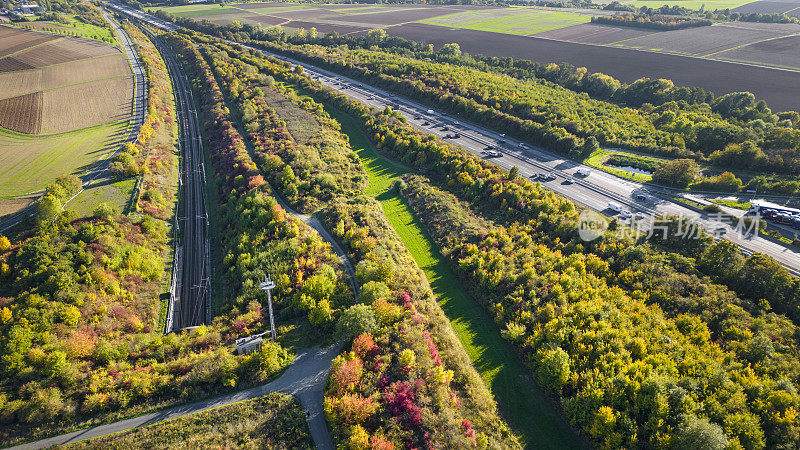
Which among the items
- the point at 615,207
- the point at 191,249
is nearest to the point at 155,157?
the point at 191,249

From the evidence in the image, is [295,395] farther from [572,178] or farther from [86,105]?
[86,105]

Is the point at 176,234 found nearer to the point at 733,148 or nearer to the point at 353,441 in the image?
the point at 353,441

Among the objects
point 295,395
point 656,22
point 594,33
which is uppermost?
point 656,22

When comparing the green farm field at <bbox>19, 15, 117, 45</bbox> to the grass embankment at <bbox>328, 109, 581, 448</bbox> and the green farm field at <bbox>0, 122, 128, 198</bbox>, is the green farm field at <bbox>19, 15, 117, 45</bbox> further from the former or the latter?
the grass embankment at <bbox>328, 109, 581, 448</bbox>

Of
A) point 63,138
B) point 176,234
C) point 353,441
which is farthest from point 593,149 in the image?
point 63,138

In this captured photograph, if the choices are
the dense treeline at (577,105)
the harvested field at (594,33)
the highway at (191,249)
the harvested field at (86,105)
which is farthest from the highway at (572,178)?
the harvested field at (594,33)

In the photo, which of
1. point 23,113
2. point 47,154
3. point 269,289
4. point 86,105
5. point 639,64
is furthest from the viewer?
point 639,64

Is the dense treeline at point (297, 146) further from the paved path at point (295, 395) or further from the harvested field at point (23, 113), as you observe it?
the harvested field at point (23, 113)
